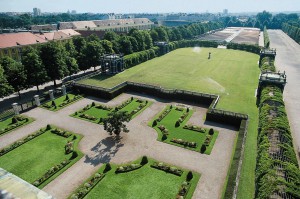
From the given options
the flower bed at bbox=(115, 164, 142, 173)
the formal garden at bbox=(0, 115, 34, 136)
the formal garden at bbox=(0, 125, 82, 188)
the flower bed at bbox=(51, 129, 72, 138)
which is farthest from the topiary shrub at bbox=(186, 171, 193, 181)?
the formal garden at bbox=(0, 115, 34, 136)

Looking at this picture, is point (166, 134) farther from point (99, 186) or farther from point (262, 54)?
point (262, 54)

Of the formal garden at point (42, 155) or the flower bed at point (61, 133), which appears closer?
the formal garden at point (42, 155)

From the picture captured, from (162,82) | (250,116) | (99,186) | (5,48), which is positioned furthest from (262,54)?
(5,48)

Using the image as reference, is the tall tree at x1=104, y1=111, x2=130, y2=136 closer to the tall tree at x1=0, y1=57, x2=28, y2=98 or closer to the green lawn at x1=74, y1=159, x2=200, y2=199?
the green lawn at x1=74, y1=159, x2=200, y2=199

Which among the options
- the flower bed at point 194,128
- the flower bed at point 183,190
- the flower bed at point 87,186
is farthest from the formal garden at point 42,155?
the flower bed at point 194,128

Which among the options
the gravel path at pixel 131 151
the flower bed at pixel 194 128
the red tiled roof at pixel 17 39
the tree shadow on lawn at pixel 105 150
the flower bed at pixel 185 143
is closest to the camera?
the gravel path at pixel 131 151

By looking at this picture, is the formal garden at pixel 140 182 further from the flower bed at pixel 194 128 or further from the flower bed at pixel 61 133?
the flower bed at pixel 61 133
